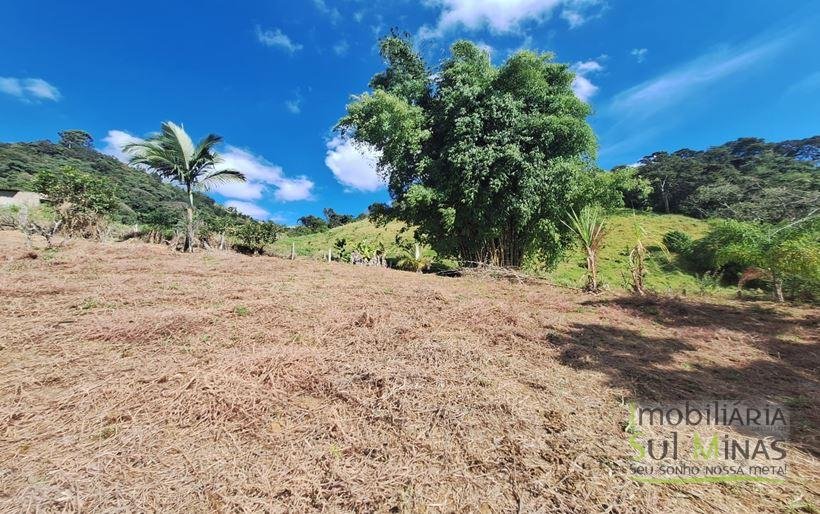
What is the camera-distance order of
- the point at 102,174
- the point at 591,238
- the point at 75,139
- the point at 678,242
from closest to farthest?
the point at 591,238
the point at 678,242
the point at 102,174
the point at 75,139

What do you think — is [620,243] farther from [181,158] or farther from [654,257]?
[181,158]

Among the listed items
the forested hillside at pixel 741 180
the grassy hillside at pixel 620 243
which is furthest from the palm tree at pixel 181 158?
the forested hillside at pixel 741 180

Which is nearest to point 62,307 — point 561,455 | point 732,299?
point 561,455

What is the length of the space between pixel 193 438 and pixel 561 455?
1.97 meters

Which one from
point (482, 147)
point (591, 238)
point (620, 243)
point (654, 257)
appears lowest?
point (591, 238)

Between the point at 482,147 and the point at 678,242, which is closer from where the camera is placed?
the point at 482,147

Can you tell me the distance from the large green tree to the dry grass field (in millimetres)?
5861

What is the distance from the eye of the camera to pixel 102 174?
1629 inches

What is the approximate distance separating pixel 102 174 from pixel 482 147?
51.7 metres

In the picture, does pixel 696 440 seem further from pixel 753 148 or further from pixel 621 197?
pixel 753 148

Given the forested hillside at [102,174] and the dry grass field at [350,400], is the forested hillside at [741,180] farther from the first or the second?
the forested hillside at [102,174]

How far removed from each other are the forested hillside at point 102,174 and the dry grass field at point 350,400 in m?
31.2

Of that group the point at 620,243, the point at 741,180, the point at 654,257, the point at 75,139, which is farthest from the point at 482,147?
the point at 75,139

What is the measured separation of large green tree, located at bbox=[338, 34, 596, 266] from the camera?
9.52 m
